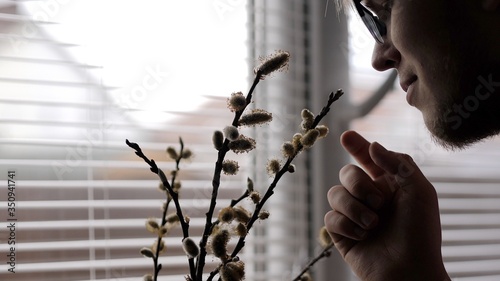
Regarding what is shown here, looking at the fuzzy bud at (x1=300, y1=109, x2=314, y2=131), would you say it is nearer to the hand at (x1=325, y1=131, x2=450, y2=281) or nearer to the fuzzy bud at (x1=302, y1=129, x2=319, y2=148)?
the fuzzy bud at (x1=302, y1=129, x2=319, y2=148)

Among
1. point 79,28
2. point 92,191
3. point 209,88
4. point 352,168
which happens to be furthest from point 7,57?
point 352,168

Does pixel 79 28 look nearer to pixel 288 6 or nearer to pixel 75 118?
pixel 75 118

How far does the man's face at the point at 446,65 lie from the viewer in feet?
3.15

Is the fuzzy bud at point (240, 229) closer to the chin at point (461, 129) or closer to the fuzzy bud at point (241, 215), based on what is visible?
the fuzzy bud at point (241, 215)

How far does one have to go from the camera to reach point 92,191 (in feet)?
3.53

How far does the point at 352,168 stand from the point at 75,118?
1.58 ft

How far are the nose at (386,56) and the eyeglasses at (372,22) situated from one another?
0.01m

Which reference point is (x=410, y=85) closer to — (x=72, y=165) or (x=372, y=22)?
(x=372, y=22)

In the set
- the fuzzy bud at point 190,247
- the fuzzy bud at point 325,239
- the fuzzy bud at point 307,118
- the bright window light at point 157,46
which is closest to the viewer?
the fuzzy bud at point 190,247

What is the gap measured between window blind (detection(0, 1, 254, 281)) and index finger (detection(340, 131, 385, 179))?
354 millimetres

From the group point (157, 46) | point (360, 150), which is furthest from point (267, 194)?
point (157, 46)

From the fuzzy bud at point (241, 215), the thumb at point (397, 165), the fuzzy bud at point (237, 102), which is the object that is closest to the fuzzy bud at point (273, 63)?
the fuzzy bud at point (237, 102)

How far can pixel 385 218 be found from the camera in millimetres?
1050

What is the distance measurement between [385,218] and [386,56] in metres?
0.28
